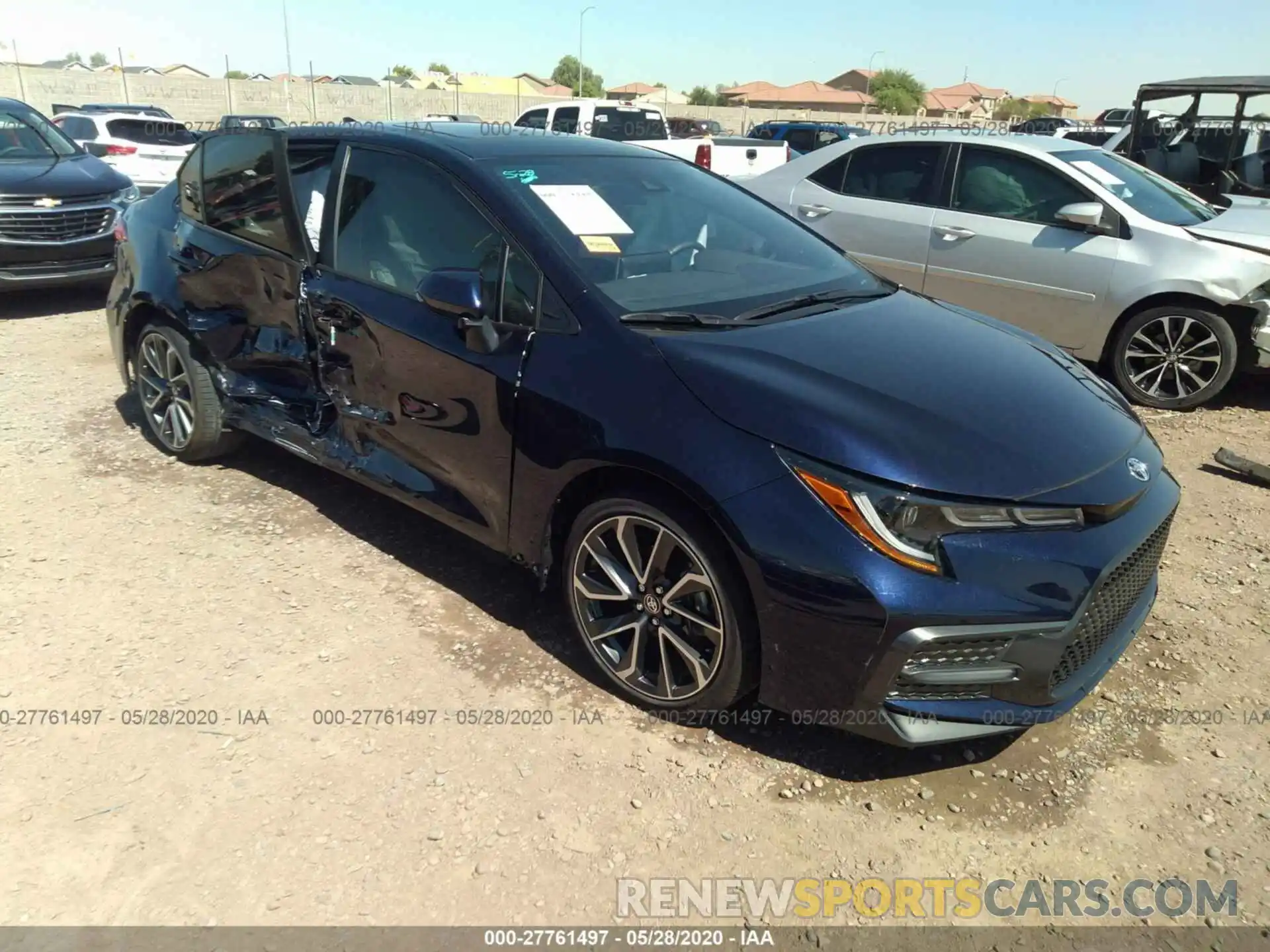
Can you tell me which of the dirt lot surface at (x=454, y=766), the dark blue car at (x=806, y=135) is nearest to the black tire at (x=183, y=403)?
the dirt lot surface at (x=454, y=766)

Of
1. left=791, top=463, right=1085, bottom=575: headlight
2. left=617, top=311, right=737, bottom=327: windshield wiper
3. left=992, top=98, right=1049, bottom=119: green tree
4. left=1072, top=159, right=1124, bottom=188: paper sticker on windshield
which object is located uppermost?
left=992, top=98, right=1049, bottom=119: green tree

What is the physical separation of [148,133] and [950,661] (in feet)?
48.2

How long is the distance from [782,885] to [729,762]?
0.46 meters

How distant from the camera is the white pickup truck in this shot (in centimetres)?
1380

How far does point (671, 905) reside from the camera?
2.26 m

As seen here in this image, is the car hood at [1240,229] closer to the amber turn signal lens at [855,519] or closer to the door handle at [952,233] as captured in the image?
the door handle at [952,233]

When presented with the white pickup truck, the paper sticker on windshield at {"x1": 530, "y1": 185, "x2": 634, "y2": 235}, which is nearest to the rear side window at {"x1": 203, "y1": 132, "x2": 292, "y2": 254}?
the paper sticker on windshield at {"x1": 530, "y1": 185, "x2": 634, "y2": 235}

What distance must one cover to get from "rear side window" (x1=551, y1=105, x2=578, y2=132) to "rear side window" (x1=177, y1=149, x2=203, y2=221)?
1200 cm

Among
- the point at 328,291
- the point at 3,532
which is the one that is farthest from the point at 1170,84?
the point at 3,532

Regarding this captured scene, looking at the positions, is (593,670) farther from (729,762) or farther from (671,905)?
(671,905)

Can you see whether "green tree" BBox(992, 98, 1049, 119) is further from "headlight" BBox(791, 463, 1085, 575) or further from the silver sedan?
"headlight" BBox(791, 463, 1085, 575)

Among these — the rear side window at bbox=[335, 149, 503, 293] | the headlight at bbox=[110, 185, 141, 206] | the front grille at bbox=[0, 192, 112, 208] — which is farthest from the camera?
the headlight at bbox=[110, 185, 141, 206]

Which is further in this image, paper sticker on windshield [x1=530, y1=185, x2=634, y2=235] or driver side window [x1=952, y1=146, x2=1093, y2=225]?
driver side window [x1=952, y1=146, x2=1093, y2=225]

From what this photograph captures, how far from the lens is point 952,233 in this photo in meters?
6.34
